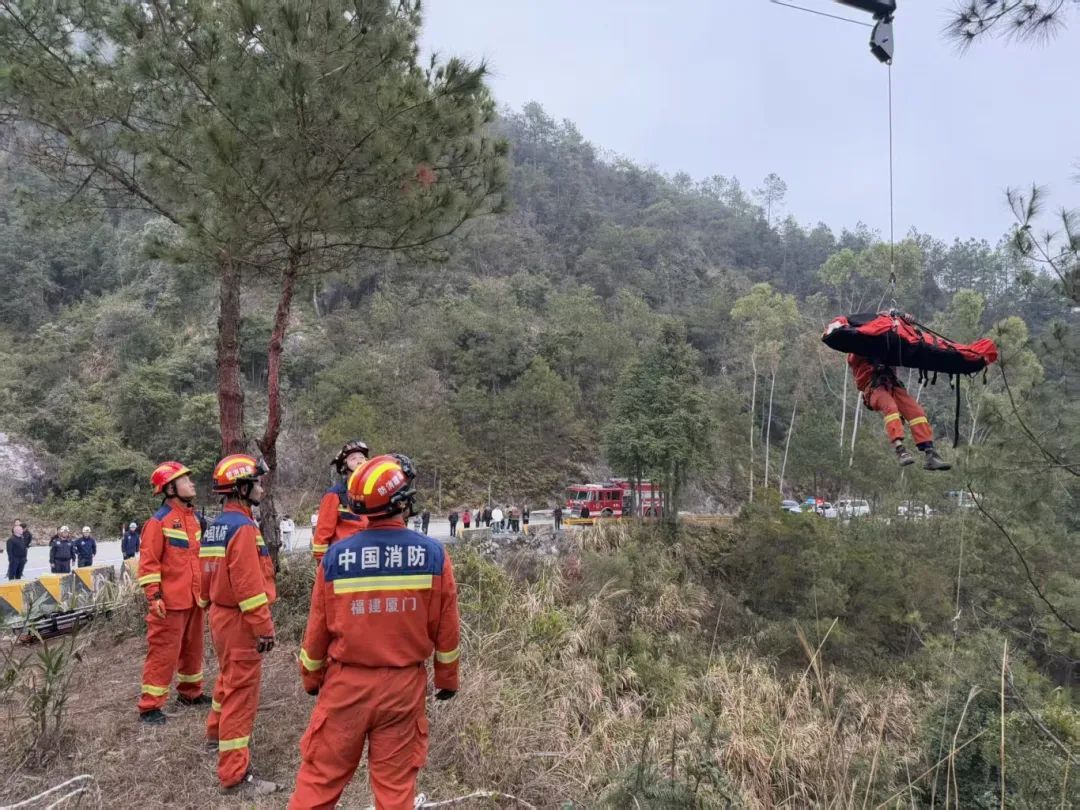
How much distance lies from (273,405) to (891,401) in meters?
5.30

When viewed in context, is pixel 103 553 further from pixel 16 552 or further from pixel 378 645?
pixel 378 645

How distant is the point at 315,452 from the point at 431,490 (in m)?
4.70

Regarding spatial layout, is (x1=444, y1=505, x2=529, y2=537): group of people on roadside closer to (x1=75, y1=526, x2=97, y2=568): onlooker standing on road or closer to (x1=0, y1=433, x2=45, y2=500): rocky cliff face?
(x1=75, y1=526, x2=97, y2=568): onlooker standing on road

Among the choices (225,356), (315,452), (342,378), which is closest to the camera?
(225,356)

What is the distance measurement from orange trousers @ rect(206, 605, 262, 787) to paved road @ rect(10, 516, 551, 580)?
1153cm

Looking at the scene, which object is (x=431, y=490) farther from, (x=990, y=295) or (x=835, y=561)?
(x=990, y=295)

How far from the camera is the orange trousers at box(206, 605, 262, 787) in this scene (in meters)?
3.54

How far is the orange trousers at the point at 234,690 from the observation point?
11.6 feet

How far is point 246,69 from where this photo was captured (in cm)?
554

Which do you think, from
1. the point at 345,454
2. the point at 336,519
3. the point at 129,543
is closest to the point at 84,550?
the point at 129,543

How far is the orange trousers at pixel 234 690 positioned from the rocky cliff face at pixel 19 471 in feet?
72.6

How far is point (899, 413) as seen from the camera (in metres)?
4.30

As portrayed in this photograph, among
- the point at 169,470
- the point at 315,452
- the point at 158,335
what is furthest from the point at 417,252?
the point at 158,335

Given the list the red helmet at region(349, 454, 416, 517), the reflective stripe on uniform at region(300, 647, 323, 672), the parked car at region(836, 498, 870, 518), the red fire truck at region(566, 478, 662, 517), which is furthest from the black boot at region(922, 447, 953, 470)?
the parked car at region(836, 498, 870, 518)
